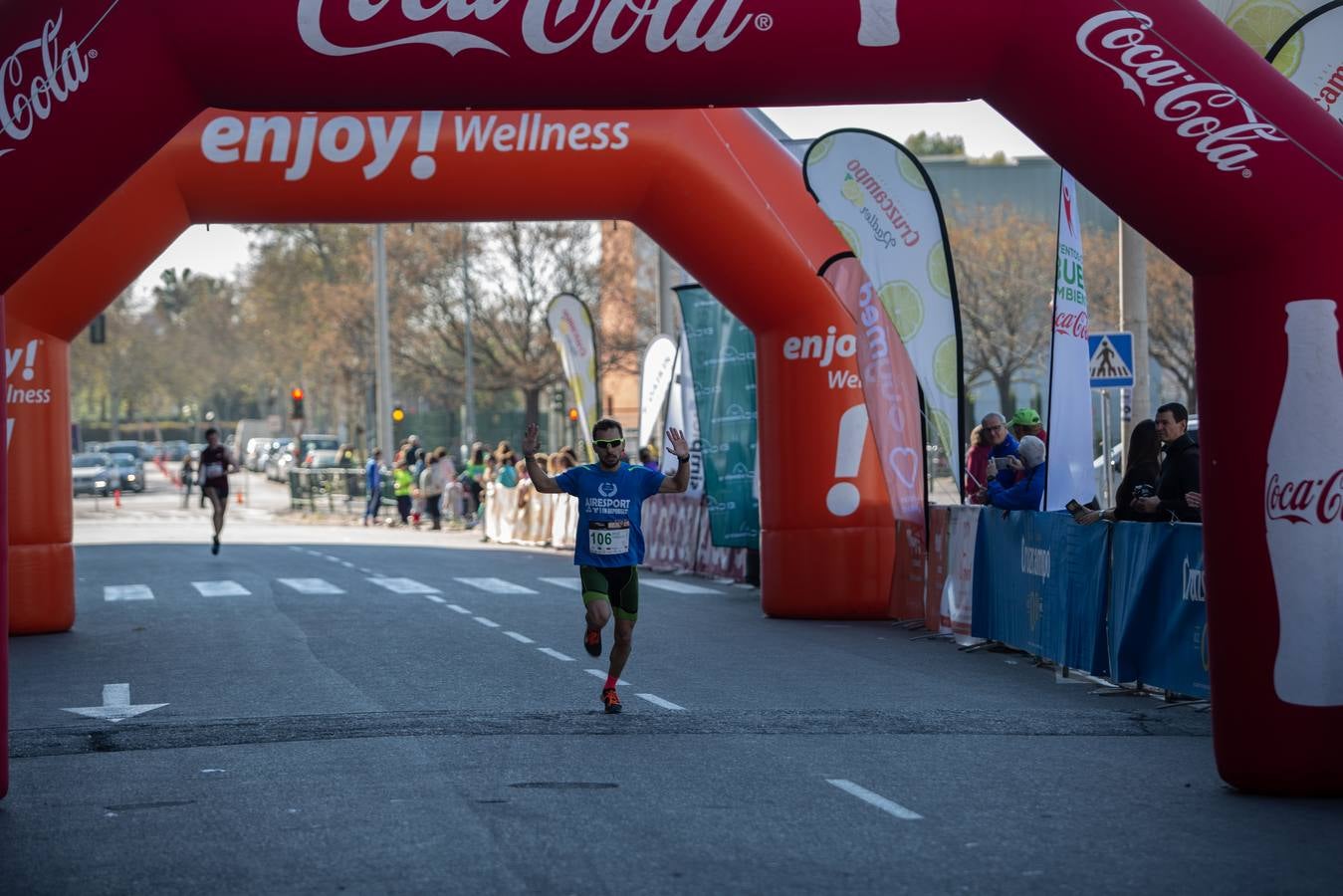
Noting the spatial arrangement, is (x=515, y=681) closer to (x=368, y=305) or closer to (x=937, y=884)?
(x=937, y=884)

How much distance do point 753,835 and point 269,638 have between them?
398 inches

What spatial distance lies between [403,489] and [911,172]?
96.9ft

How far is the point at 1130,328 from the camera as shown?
67.9 ft

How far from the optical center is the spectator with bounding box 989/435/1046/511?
15148 mm

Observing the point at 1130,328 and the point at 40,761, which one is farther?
the point at 1130,328

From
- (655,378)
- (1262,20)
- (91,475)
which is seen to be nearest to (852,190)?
(1262,20)

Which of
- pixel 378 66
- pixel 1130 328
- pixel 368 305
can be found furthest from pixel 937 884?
pixel 368 305

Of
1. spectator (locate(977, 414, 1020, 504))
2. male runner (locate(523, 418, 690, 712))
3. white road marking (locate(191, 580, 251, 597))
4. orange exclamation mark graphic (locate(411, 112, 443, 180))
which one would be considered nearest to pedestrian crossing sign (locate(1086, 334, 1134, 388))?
spectator (locate(977, 414, 1020, 504))

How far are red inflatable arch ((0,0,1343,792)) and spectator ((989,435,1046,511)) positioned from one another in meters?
6.11

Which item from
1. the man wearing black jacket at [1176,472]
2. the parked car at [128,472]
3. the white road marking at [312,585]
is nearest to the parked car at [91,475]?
the parked car at [128,472]

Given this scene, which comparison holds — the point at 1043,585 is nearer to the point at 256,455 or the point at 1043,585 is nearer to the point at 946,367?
the point at 946,367

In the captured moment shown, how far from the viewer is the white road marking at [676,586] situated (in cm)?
2358

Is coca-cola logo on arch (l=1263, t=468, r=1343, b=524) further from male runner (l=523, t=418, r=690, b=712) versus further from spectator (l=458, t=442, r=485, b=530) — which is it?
spectator (l=458, t=442, r=485, b=530)

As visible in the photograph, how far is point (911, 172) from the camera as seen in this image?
16969 millimetres
